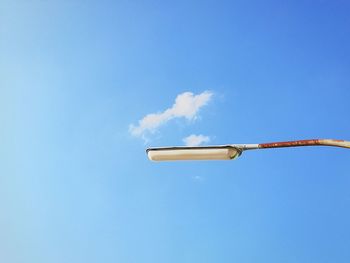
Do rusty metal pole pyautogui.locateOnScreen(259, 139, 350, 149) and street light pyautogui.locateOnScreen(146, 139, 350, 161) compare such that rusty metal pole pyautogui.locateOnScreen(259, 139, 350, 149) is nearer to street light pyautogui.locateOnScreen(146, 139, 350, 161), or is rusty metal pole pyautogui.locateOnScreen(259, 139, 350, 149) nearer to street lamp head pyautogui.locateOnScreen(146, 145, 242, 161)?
street light pyautogui.locateOnScreen(146, 139, 350, 161)

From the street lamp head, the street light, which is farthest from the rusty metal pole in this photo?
the street lamp head

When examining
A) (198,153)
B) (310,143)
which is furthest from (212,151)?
(310,143)

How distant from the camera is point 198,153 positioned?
22.5ft

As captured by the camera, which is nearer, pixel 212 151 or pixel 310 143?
pixel 310 143

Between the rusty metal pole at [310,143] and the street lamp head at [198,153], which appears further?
the street lamp head at [198,153]

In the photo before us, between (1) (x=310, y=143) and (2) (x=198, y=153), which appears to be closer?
(1) (x=310, y=143)

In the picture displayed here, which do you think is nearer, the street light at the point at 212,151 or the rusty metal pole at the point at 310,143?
the rusty metal pole at the point at 310,143

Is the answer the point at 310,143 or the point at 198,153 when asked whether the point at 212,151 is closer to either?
the point at 198,153

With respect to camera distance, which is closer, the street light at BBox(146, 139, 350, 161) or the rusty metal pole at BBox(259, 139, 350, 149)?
the rusty metal pole at BBox(259, 139, 350, 149)

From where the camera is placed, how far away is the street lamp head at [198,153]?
22.2ft

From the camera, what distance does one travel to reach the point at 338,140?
20.6 feet

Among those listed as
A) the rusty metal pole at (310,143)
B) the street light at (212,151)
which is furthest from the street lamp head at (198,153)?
the rusty metal pole at (310,143)

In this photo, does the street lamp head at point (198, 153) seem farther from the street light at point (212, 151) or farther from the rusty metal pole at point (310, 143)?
the rusty metal pole at point (310, 143)

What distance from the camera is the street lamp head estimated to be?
6777 mm
